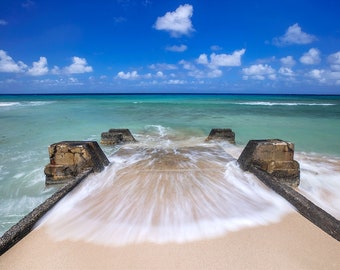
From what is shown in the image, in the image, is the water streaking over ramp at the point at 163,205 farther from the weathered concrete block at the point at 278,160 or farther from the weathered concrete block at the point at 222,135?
the weathered concrete block at the point at 222,135

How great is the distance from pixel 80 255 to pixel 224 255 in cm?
123

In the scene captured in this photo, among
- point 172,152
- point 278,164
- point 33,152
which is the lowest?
point 33,152

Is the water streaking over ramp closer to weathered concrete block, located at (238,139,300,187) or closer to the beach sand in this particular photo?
the beach sand

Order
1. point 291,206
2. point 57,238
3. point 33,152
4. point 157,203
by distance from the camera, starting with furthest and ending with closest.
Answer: point 33,152, point 157,203, point 291,206, point 57,238

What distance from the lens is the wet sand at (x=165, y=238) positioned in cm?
191

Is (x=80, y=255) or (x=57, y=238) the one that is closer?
(x=80, y=255)

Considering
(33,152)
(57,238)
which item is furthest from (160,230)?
(33,152)

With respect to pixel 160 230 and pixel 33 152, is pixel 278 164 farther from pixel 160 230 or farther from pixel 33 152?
pixel 33 152

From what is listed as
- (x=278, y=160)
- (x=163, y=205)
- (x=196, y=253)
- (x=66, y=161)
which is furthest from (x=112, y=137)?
(x=196, y=253)

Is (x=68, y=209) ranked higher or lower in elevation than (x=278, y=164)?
lower

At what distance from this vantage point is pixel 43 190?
13.2 feet

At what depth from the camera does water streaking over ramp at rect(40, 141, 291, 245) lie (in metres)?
2.37

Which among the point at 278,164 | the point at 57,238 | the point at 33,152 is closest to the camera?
the point at 57,238

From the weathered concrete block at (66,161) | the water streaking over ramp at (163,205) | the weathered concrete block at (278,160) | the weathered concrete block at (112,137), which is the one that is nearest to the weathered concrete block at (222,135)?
the weathered concrete block at (112,137)
